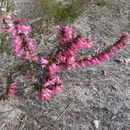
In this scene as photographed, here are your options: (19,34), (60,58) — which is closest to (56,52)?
(60,58)

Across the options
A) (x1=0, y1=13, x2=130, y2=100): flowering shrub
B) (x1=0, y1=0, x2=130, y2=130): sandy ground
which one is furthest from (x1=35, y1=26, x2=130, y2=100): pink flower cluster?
(x1=0, y1=0, x2=130, y2=130): sandy ground

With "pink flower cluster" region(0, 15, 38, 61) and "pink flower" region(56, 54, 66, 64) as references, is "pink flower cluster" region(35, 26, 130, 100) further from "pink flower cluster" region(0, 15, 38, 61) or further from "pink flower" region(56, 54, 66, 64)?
"pink flower cluster" region(0, 15, 38, 61)

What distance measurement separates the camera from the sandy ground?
231 cm

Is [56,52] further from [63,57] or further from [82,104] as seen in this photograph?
[82,104]

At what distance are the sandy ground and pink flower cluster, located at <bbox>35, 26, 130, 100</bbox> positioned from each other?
152 mm

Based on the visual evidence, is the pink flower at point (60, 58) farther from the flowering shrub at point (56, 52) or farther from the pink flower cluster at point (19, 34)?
the pink flower cluster at point (19, 34)

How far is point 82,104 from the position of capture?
8.16 feet

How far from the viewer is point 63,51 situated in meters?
2.29

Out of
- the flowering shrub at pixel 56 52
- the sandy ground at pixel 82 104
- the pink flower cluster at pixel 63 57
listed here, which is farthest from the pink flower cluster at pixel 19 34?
the sandy ground at pixel 82 104

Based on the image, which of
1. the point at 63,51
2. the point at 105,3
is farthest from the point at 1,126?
the point at 105,3

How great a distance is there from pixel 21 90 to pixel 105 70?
995 mm

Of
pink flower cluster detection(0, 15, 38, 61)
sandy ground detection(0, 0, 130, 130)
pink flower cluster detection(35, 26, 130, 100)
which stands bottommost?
sandy ground detection(0, 0, 130, 130)

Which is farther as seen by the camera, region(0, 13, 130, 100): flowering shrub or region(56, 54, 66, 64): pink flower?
region(56, 54, 66, 64): pink flower

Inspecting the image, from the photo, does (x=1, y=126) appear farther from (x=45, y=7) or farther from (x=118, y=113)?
(x=45, y=7)
